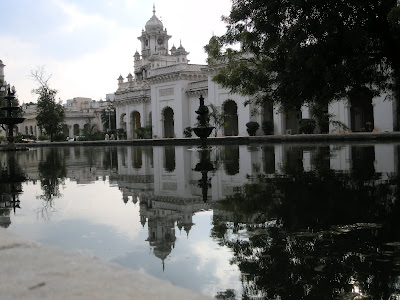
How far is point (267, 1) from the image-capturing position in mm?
8742

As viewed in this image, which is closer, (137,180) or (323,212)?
(323,212)

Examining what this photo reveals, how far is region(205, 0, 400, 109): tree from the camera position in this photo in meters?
8.00

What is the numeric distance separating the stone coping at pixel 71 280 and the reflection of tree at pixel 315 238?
2.58 feet

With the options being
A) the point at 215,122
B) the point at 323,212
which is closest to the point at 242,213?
the point at 323,212

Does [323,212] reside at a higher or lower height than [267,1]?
lower

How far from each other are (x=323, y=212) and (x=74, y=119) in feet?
252

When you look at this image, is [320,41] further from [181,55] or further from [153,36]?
[153,36]

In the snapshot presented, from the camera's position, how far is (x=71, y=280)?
2260mm

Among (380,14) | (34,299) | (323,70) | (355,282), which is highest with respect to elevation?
(380,14)

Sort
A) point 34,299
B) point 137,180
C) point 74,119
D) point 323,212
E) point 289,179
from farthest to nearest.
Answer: point 74,119, point 137,180, point 289,179, point 323,212, point 34,299

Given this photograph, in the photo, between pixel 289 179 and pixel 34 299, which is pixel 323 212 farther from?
pixel 34 299

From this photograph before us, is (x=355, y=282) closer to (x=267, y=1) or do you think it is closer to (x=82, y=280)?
(x=82, y=280)

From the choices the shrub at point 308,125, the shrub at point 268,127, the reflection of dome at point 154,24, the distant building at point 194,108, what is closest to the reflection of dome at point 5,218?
the distant building at point 194,108

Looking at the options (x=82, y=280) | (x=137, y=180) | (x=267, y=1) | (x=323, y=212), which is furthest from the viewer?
(x=137, y=180)
